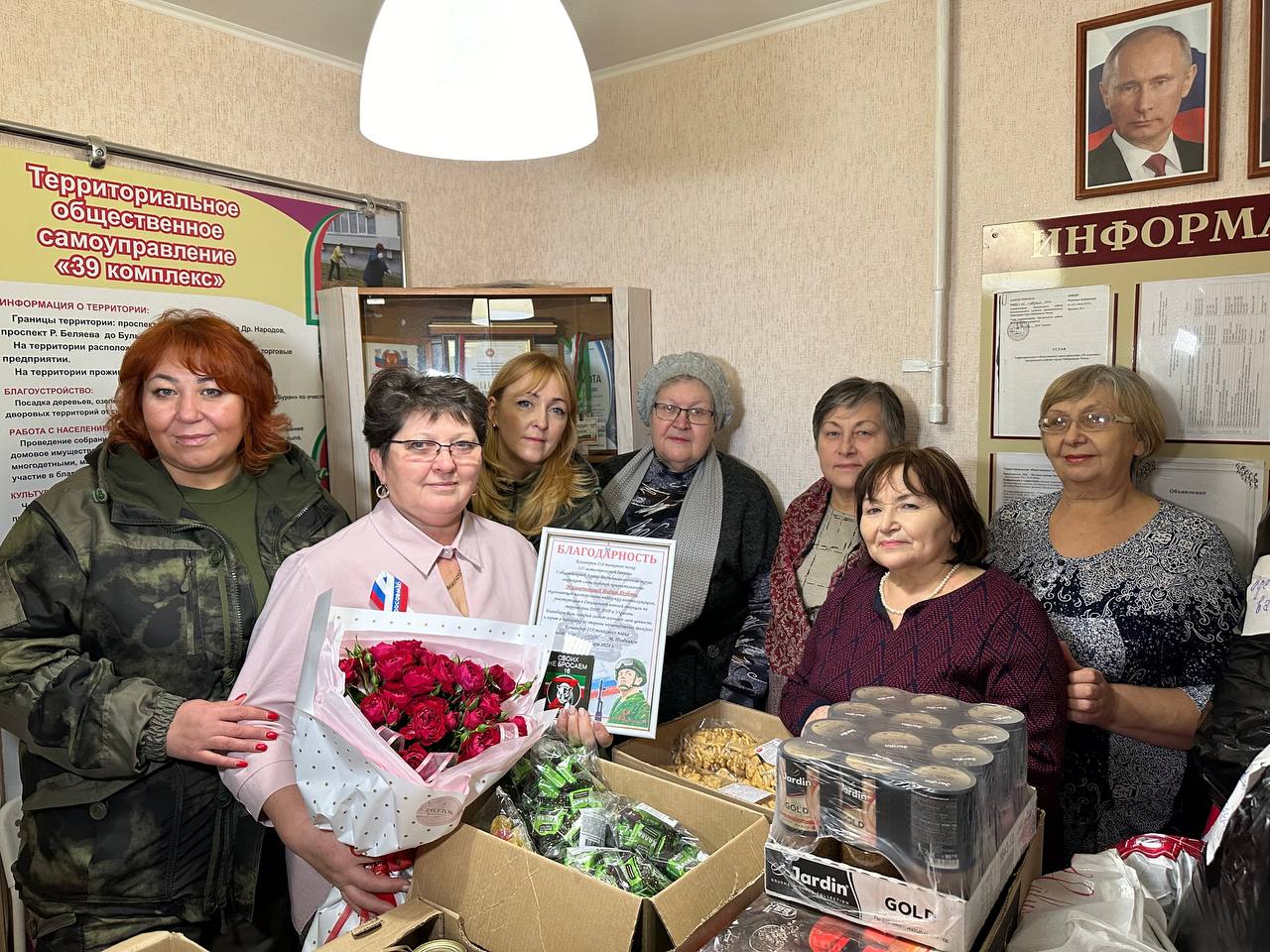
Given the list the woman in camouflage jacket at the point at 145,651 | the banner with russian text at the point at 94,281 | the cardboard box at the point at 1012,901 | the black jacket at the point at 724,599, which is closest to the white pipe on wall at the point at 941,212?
the black jacket at the point at 724,599

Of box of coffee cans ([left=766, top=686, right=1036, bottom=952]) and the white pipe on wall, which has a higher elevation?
the white pipe on wall

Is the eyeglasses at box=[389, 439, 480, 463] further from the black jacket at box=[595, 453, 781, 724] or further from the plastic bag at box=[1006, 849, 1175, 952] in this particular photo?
the plastic bag at box=[1006, 849, 1175, 952]

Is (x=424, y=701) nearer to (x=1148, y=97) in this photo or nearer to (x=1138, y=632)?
(x=1138, y=632)

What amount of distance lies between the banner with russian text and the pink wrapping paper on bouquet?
4.48 ft

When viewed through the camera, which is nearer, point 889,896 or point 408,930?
point 889,896

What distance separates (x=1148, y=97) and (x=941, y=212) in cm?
54

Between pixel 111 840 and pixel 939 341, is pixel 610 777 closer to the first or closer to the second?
pixel 111 840

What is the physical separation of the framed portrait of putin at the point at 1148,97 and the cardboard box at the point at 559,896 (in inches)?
73.1

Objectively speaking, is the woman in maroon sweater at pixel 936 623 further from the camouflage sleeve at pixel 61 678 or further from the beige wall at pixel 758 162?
the camouflage sleeve at pixel 61 678

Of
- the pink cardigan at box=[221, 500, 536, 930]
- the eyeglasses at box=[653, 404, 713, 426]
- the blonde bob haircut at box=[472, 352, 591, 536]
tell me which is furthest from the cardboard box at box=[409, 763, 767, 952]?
the eyeglasses at box=[653, 404, 713, 426]

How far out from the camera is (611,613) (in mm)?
1740

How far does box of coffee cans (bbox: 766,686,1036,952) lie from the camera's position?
0.89 meters

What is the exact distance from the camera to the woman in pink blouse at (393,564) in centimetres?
156

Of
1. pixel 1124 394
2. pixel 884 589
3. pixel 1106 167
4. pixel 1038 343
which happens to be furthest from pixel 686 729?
pixel 1106 167
